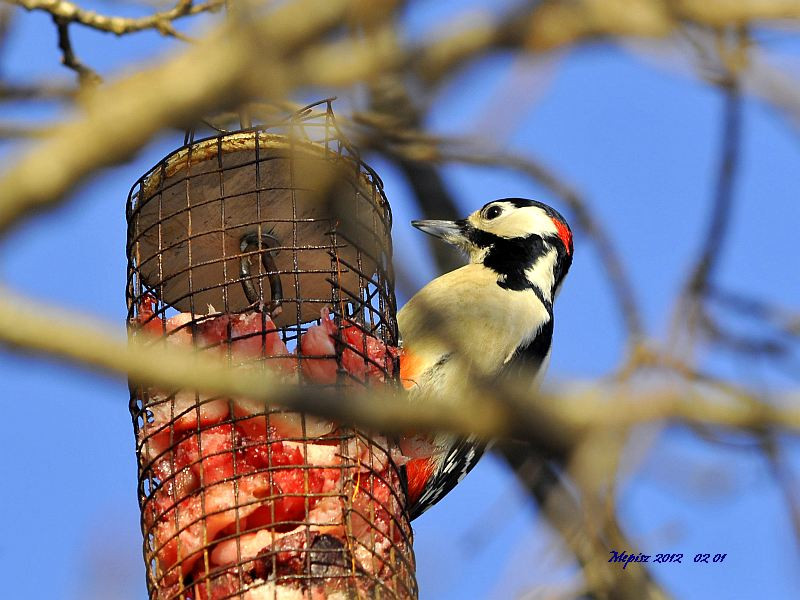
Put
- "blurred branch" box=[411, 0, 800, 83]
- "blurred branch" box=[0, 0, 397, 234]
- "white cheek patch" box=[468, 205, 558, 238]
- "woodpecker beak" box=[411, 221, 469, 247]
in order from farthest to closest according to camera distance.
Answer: "white cheek patch" box=[468, 205, 558, 238] < "woodpecker beak" box=[411, 221, 469, 247] < "blurred branch" box=[411, 0, 800, 83] < "blurred branch" box=[0, 0, 397, 234]

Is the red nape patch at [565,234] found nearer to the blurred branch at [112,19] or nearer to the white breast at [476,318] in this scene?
the white breast at [476,318]

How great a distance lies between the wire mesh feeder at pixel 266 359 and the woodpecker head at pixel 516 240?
0.86 metres

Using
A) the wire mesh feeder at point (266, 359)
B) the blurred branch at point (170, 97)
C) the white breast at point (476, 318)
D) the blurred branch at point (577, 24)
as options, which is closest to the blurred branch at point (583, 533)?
the white breast at point (476, 318)

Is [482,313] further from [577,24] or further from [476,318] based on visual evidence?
[577,24]

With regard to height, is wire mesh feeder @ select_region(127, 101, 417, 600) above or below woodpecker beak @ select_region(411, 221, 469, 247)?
below

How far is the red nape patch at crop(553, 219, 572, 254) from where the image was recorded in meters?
4.89

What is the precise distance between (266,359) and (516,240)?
170 centimetres

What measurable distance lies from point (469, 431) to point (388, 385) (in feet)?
6.98

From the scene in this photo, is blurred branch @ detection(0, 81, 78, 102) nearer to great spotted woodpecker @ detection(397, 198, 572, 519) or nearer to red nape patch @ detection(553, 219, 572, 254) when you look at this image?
great spotted woodpecker @ detection(397, 198, 572, 519)

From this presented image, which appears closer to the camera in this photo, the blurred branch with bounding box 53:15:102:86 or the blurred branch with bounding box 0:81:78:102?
the blurred branch with bounding box 0:81:78:102

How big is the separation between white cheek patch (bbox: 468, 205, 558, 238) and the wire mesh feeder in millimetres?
993

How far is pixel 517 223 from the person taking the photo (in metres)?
4.85

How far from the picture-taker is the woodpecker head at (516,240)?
4.65m

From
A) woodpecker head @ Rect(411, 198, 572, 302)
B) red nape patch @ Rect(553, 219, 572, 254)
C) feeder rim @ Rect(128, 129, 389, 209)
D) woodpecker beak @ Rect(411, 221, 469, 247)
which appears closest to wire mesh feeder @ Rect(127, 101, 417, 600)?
feeder rim @ Rect(128, 129, 389, 209)
